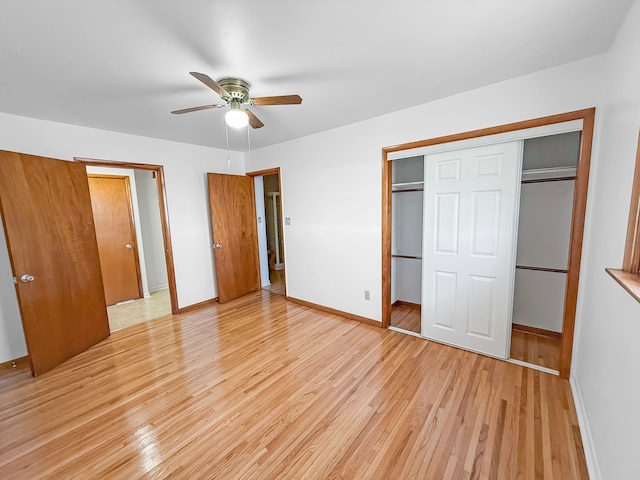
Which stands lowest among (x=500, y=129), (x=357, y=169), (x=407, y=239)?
(x=407, y=239)

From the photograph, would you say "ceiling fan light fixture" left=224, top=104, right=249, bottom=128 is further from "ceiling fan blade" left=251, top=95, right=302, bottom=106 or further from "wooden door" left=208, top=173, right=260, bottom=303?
"wooden door" left=208, top=173, right=260, bottom=303

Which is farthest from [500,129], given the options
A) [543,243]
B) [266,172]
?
[266,172]

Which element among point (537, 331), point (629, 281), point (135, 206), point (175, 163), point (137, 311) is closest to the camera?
point (629, 281)

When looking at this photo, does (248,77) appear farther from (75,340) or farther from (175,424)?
(75,340)

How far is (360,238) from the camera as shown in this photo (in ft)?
10.3

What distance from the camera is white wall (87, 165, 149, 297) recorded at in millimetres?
3943

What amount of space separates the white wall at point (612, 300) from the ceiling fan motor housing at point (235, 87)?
219 centimetres

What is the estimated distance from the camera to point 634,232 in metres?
1.15

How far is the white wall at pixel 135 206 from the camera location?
3.94 metres

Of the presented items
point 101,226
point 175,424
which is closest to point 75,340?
point 175,424

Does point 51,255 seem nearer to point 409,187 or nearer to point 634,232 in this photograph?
point 409,187

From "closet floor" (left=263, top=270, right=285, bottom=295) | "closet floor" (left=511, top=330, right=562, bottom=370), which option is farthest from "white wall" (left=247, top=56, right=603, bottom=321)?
"closet floor" (left=511, top=330, right=562, bottom=370)

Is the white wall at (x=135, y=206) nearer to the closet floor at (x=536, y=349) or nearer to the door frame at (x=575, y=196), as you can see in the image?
the door frame at (x=575, y=196)

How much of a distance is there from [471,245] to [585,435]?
141 cm
